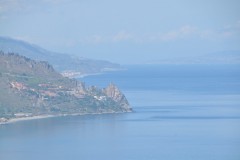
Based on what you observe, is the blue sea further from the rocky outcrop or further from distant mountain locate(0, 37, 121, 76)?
distant mountain locate(0, 37, 121, 76)

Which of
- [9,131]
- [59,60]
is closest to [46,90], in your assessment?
[9,131]

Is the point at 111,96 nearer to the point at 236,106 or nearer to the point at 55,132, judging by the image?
the point at 236,106

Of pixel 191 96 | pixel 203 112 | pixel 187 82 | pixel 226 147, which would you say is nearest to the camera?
pixel 226 147

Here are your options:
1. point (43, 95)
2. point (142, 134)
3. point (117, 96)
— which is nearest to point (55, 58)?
point (117, 96)

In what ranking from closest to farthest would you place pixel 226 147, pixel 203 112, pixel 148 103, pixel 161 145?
pixel 226 147, pixel 161 145, pixel 203 112, pixel 148 103

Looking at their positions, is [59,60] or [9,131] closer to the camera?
[9,131]

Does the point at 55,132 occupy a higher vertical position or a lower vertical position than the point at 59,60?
lower
